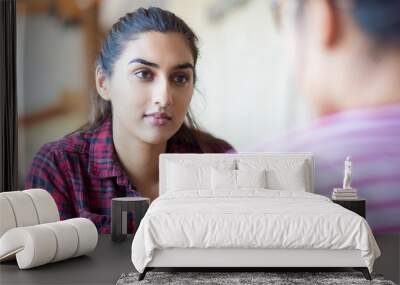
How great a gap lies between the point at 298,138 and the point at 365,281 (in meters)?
2.59

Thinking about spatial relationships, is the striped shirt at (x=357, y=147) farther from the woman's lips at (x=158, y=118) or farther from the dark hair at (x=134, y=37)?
the woman's lips at (x=158, y=118)

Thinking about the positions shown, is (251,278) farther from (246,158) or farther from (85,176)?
(85,176)

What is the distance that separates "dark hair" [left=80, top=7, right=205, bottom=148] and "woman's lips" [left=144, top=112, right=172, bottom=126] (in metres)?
0.22

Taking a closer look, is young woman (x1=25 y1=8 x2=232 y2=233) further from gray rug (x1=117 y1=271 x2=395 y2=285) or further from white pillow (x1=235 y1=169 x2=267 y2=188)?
gray rug (x1=117 y1=271 x2=395 y2=285)

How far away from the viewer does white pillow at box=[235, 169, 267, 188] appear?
659 cm

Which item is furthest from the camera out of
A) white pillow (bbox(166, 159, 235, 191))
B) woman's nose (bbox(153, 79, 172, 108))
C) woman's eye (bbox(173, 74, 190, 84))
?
woman's eye (bbox(173, 74, 190, 84))

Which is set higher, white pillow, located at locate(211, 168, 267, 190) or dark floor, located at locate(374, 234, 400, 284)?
white pillow, located at locate(211, 168, 267, 190)

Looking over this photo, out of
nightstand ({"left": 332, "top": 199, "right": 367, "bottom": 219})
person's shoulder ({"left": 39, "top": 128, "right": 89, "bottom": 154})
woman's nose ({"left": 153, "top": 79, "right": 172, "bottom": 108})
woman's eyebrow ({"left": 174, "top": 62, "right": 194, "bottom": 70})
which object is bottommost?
nightstand ({"left": 332, "top": 199, "right": 367, "bottom": 219})

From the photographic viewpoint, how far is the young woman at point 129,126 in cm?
700


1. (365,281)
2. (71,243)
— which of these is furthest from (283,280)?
(71,243)

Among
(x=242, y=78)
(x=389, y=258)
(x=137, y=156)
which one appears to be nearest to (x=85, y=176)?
(x=137, y=156)

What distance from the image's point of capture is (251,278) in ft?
16.2

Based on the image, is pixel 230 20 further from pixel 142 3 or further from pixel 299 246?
pixel 299 246

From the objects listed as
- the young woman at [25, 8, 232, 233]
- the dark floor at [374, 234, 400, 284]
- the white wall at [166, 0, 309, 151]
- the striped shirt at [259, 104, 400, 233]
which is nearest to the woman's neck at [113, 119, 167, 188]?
the young woman at [25, 8, 232, 233]
